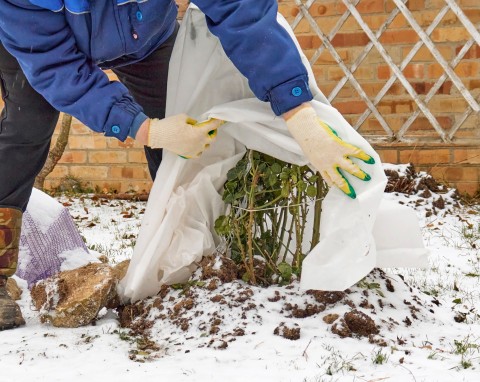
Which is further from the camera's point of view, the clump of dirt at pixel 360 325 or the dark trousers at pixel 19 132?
the dark trousers at pixel 19 132

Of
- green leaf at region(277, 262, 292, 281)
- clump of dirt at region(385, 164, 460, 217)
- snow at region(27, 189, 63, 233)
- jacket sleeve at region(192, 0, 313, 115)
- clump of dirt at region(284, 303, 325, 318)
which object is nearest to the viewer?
jacket sleeve at region(192, 0, 313, 115)

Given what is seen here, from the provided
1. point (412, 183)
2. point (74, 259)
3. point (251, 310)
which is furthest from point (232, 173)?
point (412, 183)

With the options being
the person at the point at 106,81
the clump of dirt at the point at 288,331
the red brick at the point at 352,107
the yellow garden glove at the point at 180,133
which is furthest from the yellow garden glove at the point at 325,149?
the red brick at the point at 352,107

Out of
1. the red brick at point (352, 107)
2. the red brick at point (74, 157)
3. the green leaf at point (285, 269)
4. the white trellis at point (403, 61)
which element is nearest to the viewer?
the green leaf at point (285, 269)

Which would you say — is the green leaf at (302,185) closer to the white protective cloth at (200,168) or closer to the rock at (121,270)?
the white protective cloth at (200,168)

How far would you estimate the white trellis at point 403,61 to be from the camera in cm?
345

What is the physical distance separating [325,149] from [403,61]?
7.02ft

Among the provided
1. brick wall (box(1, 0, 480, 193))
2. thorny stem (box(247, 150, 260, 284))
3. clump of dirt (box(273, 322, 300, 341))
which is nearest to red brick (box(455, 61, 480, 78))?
brick wall (box(1, 0, 480, 193))

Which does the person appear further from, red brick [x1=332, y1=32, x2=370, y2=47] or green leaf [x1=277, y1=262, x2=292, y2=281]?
red brick [x1=332, y1=32, x2=370, y2=47]

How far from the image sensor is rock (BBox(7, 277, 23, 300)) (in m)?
2.13

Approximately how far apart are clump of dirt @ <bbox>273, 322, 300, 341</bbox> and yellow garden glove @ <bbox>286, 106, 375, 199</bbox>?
0.32 m

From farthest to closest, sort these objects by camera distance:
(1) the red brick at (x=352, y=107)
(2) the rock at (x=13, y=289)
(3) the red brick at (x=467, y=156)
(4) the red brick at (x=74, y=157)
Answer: (4) the red brick at (x=74, y=157), (1) the red brick at (x=352, y=107), (3) the red brick at (x=467, y=156), (2) the rock at (x=13, y=289)

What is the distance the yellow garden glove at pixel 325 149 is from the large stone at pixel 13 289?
3.48ft

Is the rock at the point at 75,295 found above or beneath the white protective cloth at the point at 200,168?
beneath
